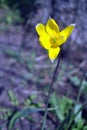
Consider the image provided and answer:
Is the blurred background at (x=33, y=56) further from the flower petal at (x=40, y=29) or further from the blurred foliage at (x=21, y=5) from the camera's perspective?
the flower petal at (x=40, y=29)

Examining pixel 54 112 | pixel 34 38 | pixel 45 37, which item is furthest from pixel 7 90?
pixel 45 37

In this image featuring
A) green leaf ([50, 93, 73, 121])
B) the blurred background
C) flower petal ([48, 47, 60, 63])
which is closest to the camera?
flower petal ([48, 47, 60, 63])

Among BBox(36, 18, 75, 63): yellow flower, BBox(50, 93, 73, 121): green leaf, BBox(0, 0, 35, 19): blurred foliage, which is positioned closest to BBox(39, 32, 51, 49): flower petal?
BBox(36, 18, 75, 63): yellow flower

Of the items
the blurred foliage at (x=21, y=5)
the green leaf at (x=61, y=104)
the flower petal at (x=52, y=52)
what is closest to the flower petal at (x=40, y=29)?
the flower petal at (x=52, y=52)

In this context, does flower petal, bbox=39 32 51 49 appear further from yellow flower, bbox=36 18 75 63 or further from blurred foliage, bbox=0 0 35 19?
blurred foliage, bbox=0 0 35 19

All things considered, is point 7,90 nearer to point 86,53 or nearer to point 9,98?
point 9,98

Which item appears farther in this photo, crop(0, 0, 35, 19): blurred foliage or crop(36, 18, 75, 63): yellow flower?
crop(0, 0, 35, 19): blurred foliage

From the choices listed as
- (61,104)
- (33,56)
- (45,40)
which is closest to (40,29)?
(45,40)
